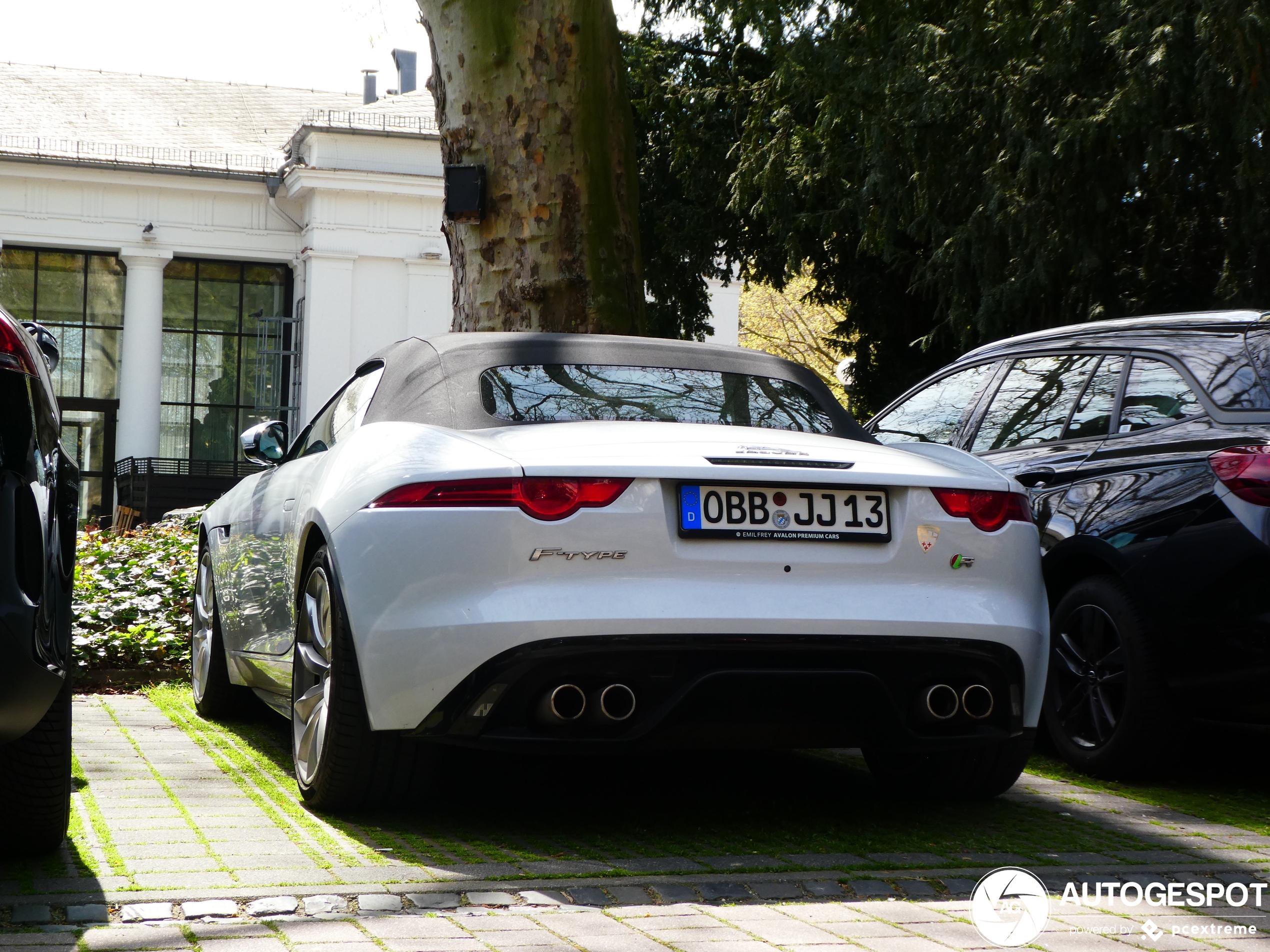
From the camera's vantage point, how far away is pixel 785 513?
4.02 metres

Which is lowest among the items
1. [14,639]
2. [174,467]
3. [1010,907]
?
[1010,907]

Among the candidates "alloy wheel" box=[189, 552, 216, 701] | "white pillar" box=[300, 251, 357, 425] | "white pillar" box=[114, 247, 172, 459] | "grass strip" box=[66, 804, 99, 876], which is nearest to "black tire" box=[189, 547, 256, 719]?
"alloy wheel" box=[189, 552, 216, 701]

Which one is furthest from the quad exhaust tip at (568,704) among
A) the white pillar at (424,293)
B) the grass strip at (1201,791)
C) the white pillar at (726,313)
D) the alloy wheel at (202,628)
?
the white pillar at (726,313)

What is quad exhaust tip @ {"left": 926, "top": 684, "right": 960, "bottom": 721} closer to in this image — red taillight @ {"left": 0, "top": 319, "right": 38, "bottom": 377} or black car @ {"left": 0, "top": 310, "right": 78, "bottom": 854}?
black car @ {"left": 0, "top": 310, "right": 78, "bottom": 854}

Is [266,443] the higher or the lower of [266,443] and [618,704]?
the higher

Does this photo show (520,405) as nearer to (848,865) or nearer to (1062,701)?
(848,865)

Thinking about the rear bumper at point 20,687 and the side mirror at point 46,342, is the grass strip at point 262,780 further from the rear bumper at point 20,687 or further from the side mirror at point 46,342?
the side mirror at point 46,342

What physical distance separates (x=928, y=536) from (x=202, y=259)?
3458 cm

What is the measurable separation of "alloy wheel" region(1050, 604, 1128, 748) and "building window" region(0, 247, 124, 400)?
33.0 metres

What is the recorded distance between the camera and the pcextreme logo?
3.20 metres

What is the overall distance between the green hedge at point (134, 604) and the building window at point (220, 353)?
25.3 m

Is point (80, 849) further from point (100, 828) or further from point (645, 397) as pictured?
point (645, 397)

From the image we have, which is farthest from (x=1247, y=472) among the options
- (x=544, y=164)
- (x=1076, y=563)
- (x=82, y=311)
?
(x=82, y=311)

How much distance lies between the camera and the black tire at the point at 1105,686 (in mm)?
5273
